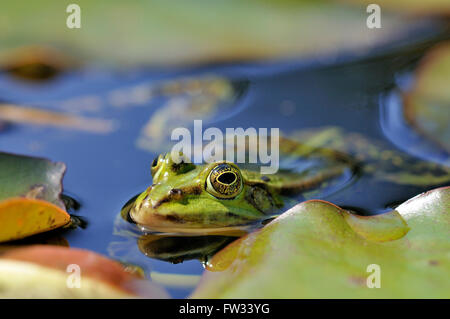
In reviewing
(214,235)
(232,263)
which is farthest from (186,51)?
(232,263)

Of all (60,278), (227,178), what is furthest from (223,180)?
(60,278)

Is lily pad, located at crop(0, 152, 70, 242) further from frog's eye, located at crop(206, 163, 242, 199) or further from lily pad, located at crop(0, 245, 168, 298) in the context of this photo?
frog's eye, located at crop(206, 163, 242, 199)

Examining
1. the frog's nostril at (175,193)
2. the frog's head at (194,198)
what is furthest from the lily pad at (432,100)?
the frog's nostril at (175,193)

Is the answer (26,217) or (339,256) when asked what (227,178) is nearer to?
(339,256)

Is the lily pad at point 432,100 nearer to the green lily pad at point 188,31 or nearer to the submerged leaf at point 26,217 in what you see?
the green lily pad at point 188,31

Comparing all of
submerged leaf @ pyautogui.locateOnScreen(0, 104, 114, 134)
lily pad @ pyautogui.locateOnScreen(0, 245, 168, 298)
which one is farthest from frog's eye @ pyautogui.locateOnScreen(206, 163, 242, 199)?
submerged leaf @ pyautogui.locateOnScreen(0, 104, 114, 134)

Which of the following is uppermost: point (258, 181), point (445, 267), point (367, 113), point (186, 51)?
point (186, 51)
